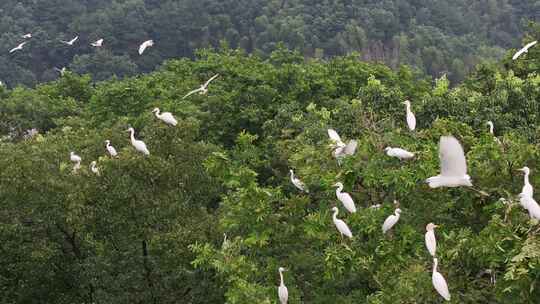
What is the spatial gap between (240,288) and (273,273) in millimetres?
1231

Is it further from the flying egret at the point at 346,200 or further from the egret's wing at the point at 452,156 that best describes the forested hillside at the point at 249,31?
the egret's wing at the point at 452,156

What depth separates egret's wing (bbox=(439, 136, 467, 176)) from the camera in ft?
23.9

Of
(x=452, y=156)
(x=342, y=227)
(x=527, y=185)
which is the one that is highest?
(x=452, y=156)

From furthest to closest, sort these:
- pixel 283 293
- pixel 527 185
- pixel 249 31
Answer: pixel 249 31 → pixel 283 293 → pixel 527 185

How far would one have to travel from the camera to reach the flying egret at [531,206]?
6824mm

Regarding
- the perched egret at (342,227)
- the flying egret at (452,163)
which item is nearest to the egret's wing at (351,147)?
the perched egret at (342,227)

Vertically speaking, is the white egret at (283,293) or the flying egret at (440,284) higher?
the flying egret at (440,284)

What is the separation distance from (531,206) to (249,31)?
67.2 meters

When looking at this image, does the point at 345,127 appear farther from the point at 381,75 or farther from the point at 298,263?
the point at 381,75

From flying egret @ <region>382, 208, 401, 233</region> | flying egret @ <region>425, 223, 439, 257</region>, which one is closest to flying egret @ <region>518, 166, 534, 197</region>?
flying egret @ <region>425, 223, 439, 257</region>

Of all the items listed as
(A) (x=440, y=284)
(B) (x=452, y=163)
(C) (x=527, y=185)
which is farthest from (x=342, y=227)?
(C) (x=527, y=185)

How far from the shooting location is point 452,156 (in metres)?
7.34

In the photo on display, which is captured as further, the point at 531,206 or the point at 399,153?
the point at 399,153

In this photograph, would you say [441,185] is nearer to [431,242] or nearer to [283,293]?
[431,242]
